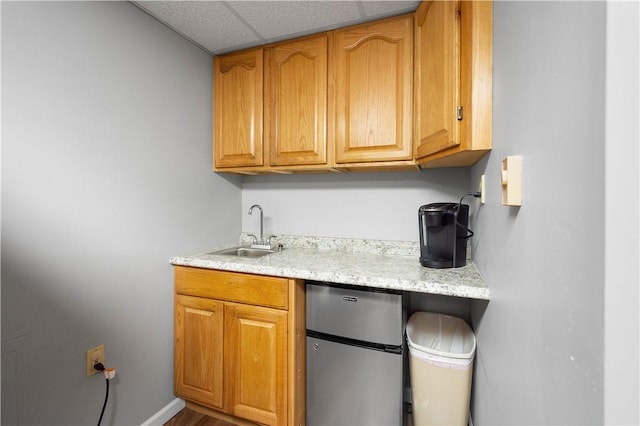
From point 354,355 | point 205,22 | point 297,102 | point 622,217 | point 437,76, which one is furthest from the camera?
point 297,102

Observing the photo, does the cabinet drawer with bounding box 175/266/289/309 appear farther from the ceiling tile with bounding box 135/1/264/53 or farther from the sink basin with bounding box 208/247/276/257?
the ceiling tile with bounding box 135/1/264/53

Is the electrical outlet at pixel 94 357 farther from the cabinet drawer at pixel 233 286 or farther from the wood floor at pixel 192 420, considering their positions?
the wood floor at pixel 192 420

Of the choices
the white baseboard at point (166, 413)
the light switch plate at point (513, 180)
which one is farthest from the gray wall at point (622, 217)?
the white baseboard at point (166, 413)

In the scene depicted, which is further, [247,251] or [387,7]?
[247,251]

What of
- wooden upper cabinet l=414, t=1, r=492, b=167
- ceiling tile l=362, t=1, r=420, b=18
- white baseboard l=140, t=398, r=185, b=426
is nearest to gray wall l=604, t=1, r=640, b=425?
wooden upper cabinet l=414, t=1, r=492, b=167

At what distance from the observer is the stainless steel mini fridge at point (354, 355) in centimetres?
129

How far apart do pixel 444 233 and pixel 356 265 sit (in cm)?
48

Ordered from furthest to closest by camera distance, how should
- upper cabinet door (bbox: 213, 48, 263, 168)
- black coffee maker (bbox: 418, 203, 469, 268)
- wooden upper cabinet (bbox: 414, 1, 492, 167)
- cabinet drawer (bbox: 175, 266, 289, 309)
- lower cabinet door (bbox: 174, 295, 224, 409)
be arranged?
upper cabinet door (bbox: 213, 48, 263, 168) < lower cabinet door (bbox: 174, 295, 224, 409) < cabinet drawer (bbox: 175, 266, 289, 309) < black coffee maker (bbox: 418, 203, 469, 268) < wooden upper cabinet (bbox: 414, 1, 492, 167)

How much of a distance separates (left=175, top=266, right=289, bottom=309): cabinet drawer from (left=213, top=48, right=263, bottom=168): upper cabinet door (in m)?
0.76

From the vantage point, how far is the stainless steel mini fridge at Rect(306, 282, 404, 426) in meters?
1.29

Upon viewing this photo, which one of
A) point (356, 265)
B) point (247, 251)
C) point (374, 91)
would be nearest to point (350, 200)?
point (356, 265)

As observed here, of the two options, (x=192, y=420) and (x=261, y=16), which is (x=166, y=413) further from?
(x=261, y=16)

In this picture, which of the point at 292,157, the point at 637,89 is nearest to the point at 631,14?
the point at 637,89

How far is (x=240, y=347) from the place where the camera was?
4.88 ft
